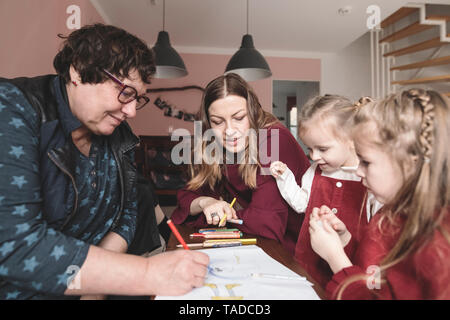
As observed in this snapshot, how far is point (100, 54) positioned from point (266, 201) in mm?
724

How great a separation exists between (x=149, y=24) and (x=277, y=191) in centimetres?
402

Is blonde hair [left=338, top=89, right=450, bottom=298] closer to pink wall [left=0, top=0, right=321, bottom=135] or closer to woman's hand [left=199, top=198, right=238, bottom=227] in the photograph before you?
woman's hand [left=199, top=198, right=238, bottom=227]

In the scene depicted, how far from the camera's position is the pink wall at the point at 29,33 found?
1.97m

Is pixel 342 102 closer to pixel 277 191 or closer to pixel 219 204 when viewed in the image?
pixel 277 191

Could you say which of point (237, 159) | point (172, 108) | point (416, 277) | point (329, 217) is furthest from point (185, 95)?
point (416, 277)

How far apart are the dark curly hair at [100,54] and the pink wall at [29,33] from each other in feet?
4.95

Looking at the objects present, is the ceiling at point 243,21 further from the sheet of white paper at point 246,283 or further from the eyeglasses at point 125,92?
the sheet of white paper at point 246,283

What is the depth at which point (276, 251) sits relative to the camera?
32.7 inches

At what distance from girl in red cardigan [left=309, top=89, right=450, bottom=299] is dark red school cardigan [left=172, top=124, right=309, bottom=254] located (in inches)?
14.6

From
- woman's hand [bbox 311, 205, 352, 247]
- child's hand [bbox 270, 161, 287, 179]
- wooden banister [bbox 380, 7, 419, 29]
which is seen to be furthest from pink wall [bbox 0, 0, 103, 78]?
wooden banister [bbox 380, 7, 419, 29]

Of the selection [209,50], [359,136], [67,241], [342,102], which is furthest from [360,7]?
[67,241]

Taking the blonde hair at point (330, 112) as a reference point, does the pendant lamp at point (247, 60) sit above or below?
above

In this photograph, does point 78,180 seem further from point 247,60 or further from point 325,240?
point 247,60

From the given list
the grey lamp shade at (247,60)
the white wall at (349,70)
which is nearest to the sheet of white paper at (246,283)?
the grey lamp shade at (247,60)
